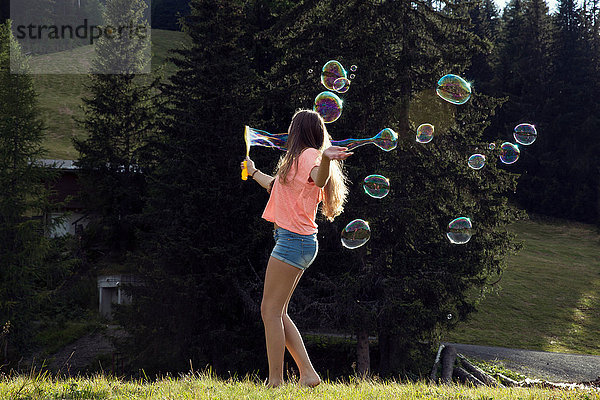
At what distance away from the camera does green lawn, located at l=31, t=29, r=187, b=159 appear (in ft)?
167

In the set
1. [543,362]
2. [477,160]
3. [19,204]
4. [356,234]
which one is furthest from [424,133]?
[19,204]

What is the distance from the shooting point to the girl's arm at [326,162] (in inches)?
147

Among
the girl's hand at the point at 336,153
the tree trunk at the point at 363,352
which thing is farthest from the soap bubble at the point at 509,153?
the girl's hand at the point at 336,153

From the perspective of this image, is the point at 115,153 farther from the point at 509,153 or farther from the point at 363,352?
the point at 509,153

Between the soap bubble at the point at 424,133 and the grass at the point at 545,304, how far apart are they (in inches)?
412

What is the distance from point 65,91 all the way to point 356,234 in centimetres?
6180

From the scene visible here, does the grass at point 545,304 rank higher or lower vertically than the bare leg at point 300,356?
lower

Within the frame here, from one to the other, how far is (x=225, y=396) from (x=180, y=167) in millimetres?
13571

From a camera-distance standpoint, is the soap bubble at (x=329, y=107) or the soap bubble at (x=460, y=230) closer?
the soap bubble at (x=329, y=107)

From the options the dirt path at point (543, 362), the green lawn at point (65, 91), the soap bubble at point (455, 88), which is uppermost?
the green lawn at point (65, 91)

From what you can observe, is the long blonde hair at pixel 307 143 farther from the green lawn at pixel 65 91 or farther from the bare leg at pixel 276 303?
the green lawn at pixel 65 91

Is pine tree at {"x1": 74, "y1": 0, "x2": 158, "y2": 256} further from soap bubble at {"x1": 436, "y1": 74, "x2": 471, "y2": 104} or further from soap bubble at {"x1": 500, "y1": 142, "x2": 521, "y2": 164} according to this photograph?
soap bubble at {"x1": 436, "y1": 74, "x2": 471, "y2": 104}

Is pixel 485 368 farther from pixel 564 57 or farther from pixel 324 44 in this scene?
pixel 564 57

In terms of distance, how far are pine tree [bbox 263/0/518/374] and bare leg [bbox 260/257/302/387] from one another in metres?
10.3
